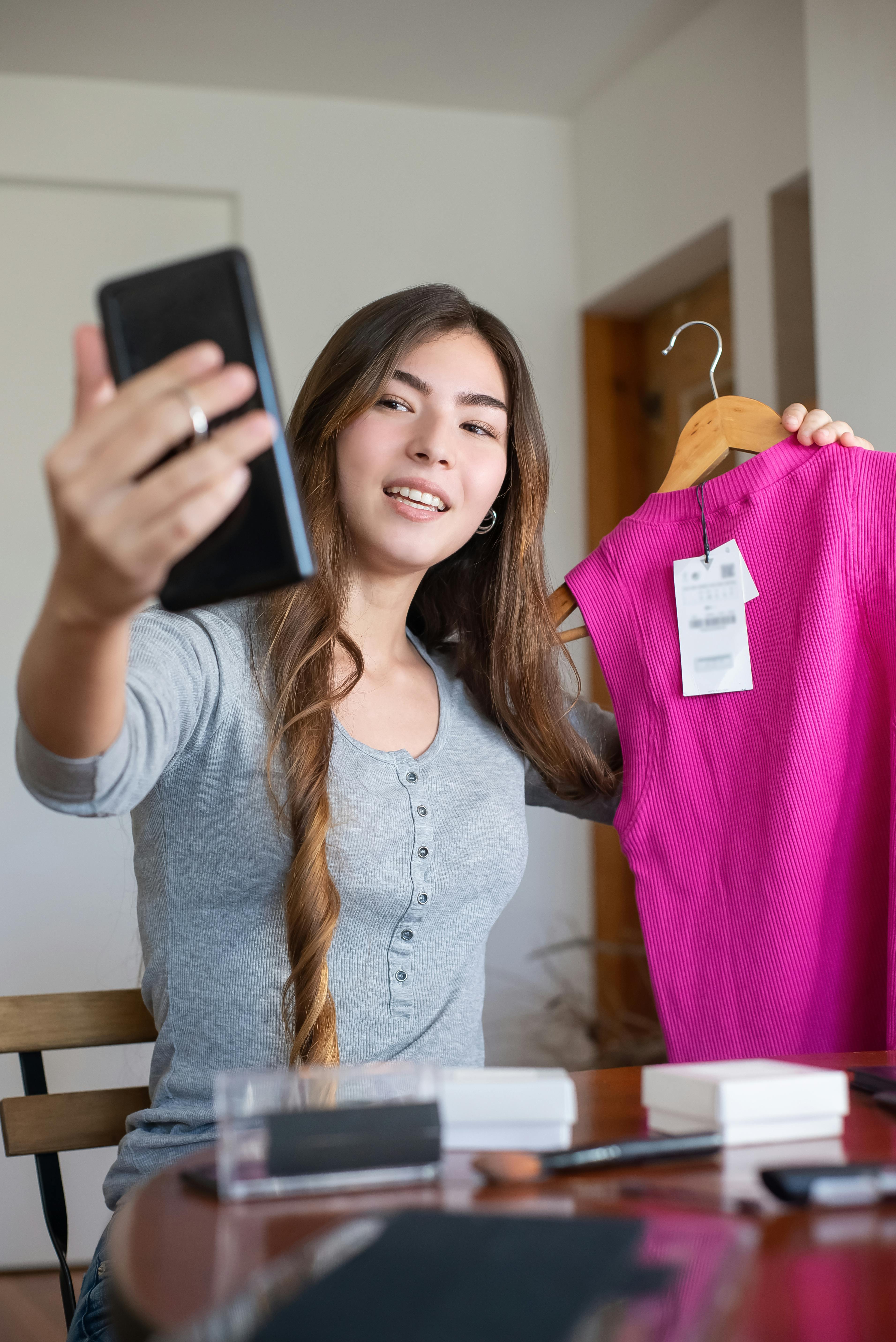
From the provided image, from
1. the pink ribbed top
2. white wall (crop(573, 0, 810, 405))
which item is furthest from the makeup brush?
white wall (crop(573, 0, 810, 405))

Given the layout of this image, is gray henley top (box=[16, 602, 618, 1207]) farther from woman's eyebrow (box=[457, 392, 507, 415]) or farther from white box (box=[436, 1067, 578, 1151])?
white box (box=[436, 1067, 578, 1151])

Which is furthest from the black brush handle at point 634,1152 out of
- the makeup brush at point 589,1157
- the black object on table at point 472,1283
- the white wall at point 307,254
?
the white wall at point 307,254

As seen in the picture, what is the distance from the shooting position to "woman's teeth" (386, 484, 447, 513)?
52.8 inches

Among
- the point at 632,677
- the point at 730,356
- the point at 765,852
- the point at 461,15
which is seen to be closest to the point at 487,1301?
the point at 765,852

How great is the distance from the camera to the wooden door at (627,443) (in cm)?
305

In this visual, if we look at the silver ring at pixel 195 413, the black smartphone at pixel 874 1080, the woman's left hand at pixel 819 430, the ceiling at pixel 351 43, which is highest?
the ceiling at pixel 351 43

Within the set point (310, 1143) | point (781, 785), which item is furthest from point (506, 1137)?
point (781, 785)

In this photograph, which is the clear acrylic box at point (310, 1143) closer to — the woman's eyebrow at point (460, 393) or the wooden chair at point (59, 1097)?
the wooden chair at point (59, 1097)

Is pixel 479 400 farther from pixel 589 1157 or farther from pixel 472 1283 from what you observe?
pixel 472 1283

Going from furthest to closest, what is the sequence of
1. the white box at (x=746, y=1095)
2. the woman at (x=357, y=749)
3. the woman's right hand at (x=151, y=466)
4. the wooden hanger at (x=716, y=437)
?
the wooden hanger at (x=716, y=437) → the woman at (x=357, y=749) → the white box at (x=746, y=1095) → the woman's right hand at (x=151, y=466)

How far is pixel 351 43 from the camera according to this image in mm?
2848

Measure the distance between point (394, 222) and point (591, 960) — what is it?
2.05m

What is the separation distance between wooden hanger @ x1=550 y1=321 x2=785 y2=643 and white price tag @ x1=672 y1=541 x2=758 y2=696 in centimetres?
A: 12

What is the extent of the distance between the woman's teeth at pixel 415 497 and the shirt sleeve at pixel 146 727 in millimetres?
271
